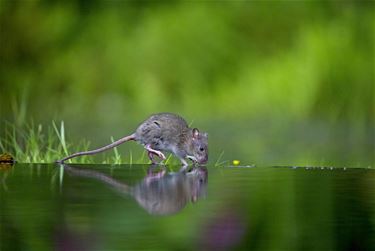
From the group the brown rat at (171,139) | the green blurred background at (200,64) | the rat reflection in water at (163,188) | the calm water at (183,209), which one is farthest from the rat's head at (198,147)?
the green blurred background at (200,64)

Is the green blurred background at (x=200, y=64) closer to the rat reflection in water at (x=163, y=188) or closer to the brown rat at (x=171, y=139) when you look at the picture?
the brown rat at (x=171, y=139)

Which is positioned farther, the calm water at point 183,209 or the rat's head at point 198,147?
the rat's head at point 198,147

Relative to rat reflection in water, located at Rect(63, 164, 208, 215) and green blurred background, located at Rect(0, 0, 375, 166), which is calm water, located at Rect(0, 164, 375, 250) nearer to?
rat reflection in water, located at Rect(63, 164, 208, 215)

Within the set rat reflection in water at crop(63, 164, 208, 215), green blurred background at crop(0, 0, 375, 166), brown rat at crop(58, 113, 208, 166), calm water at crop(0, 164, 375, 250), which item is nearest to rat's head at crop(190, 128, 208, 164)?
brown rat at crop(58, 113, 208, 166)

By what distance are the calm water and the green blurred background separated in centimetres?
799

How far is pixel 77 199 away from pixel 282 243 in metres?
1.29

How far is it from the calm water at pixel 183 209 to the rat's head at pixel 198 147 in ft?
3.13

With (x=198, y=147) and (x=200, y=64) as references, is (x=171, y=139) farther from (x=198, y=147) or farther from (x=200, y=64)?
(x=200, y=64)

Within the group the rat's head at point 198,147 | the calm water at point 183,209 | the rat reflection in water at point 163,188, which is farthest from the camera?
the rat's head at point 198,147

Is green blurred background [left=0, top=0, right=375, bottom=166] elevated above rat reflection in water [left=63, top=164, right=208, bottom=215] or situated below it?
above

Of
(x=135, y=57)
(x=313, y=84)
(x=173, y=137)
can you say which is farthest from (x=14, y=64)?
(x=173, y=137)

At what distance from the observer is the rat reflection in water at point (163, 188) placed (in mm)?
4117

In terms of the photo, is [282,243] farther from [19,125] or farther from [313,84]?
[313,84]

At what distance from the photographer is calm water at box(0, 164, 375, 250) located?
3.27 metres
